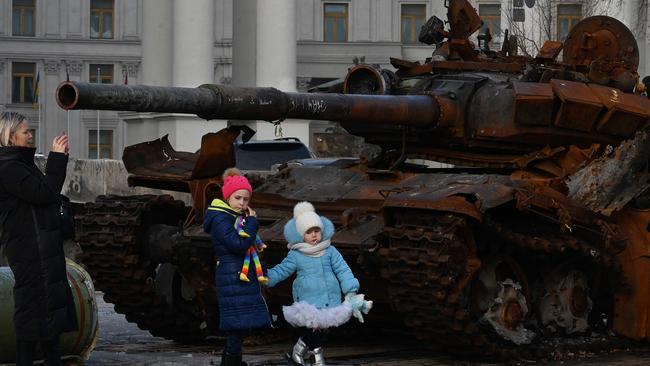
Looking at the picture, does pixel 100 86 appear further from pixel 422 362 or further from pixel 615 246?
pixel 615 246

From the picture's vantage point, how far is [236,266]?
11039 millimetres

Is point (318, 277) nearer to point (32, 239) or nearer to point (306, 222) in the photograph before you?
point (306, 222)

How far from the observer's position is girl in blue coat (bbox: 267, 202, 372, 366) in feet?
36.8

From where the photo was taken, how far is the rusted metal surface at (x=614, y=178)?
1338cm

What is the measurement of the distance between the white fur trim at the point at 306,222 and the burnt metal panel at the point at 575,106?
3.06 metres

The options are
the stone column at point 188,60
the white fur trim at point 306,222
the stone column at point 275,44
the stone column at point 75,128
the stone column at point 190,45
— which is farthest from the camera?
the stone column at point 75,128

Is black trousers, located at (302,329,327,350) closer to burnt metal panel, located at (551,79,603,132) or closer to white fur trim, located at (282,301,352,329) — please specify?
white fur trim, located at (282,301,352,329)

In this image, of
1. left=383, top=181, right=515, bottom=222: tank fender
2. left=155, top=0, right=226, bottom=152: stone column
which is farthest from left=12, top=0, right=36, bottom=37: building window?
left=383, top=181, right=515, bottom=222: tank fender

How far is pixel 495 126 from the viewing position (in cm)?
1373

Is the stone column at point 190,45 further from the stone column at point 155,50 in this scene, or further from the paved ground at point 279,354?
the paved ground at point 279,354

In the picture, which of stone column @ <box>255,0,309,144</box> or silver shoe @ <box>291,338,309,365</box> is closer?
silver shoe @ <box>291,338,309,365</box>

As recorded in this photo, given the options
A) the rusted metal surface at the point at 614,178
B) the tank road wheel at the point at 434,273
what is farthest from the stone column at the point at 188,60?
the tank road wheel at the point at 434,273

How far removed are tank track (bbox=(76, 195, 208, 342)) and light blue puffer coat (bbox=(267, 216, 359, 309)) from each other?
8.82 ft

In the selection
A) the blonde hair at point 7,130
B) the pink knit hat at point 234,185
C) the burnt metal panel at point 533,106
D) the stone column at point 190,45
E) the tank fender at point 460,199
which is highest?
the stone column at point 190,45
